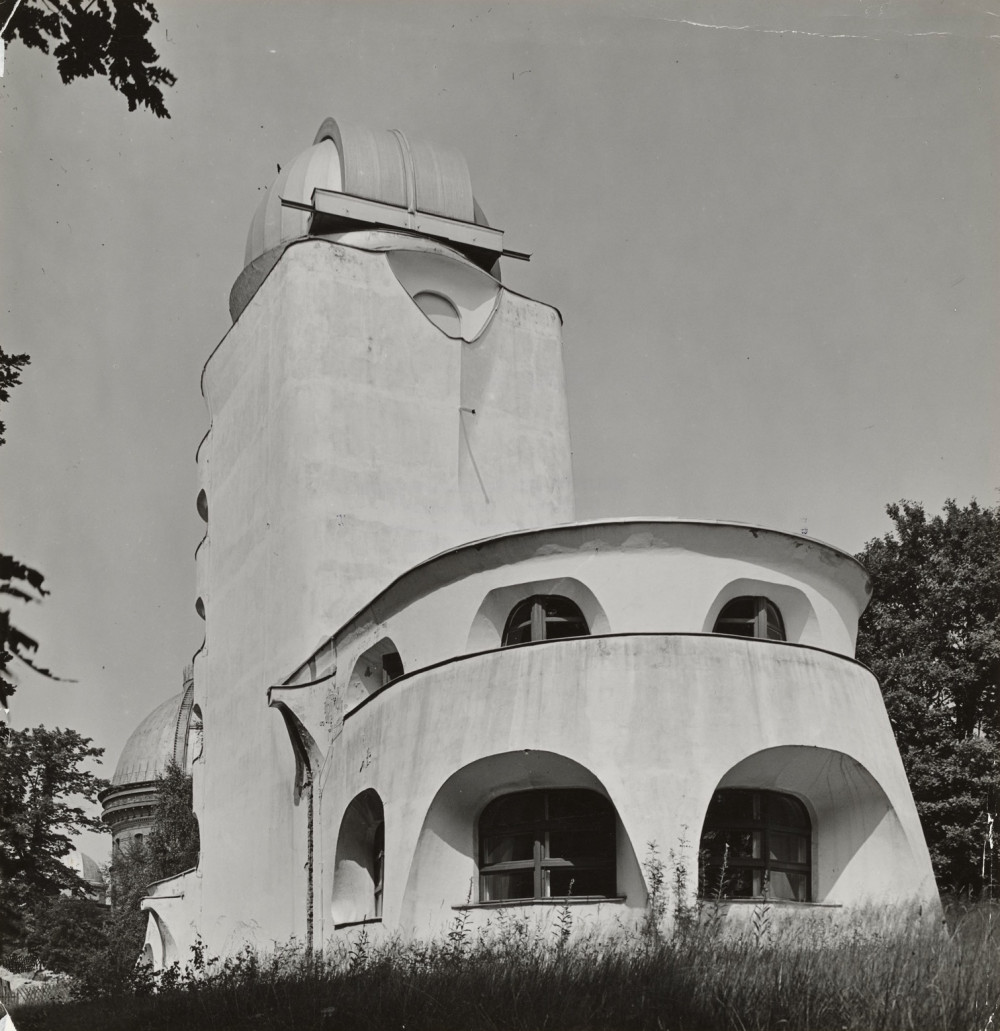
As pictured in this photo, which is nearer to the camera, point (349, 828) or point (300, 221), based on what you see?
point (349, 828)

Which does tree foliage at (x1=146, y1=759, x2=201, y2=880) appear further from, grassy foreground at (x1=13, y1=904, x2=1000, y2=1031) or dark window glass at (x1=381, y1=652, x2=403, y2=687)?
grassy foreground at (x1=13, y1=904, x2=1000, y2=1031)

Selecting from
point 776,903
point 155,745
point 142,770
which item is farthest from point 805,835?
point 155,745

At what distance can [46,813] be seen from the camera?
25.5 metres

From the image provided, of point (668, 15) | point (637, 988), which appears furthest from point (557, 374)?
point (637, 988)

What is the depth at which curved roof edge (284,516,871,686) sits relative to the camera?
18.5 metres

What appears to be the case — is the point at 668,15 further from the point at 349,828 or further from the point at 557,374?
the point at 557,374

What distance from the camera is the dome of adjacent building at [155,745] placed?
52.1 m

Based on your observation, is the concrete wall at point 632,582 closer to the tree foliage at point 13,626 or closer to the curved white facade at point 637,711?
the curved white facade at point 637,711

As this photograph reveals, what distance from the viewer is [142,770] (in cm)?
5266

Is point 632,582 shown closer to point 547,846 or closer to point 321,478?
point 547,846

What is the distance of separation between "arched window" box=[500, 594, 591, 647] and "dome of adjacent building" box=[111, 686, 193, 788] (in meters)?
33.4

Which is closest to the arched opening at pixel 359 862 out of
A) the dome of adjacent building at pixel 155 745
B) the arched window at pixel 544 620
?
the arched window at pixel 544 620

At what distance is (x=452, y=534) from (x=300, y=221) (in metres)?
7.80

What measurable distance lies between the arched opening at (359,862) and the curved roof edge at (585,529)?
3222 millimetres
